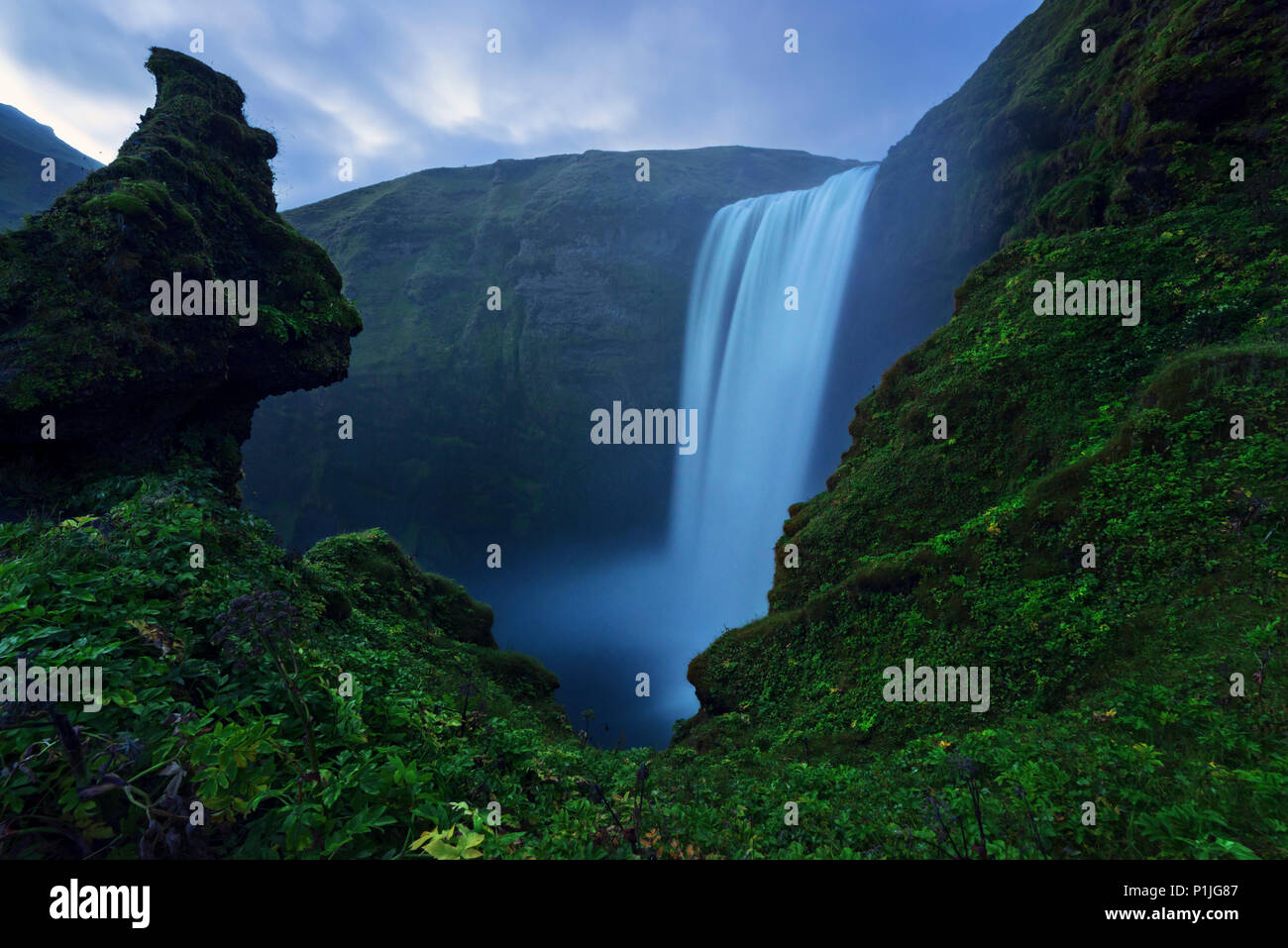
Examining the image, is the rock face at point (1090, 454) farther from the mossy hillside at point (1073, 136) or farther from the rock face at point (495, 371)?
the rock face at point (495, 371)

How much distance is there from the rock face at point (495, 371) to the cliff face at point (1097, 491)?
111ft

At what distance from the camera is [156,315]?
814 cm

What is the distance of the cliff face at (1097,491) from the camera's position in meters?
5.34

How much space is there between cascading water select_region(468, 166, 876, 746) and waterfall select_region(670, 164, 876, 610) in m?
0.11

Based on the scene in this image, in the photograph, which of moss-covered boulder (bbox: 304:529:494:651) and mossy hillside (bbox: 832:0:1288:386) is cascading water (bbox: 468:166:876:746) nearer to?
mossy hillside (bbox: 832:0:1288:386)

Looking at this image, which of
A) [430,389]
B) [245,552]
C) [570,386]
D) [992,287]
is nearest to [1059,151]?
[992,287]

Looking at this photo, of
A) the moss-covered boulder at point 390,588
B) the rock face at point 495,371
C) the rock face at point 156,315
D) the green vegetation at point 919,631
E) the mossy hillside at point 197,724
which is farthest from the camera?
the rock face at point 495,371

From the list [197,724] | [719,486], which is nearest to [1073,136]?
[197,724]

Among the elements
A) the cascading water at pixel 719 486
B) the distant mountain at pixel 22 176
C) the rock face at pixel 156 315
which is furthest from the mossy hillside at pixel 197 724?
the distant mountain at pixel 22 176

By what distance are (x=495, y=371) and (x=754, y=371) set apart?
23197 millimetres

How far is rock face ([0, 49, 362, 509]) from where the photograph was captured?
7.09m

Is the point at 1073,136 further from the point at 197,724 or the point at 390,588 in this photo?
→ the point at 390,588

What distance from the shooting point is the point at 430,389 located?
43.4 metres
